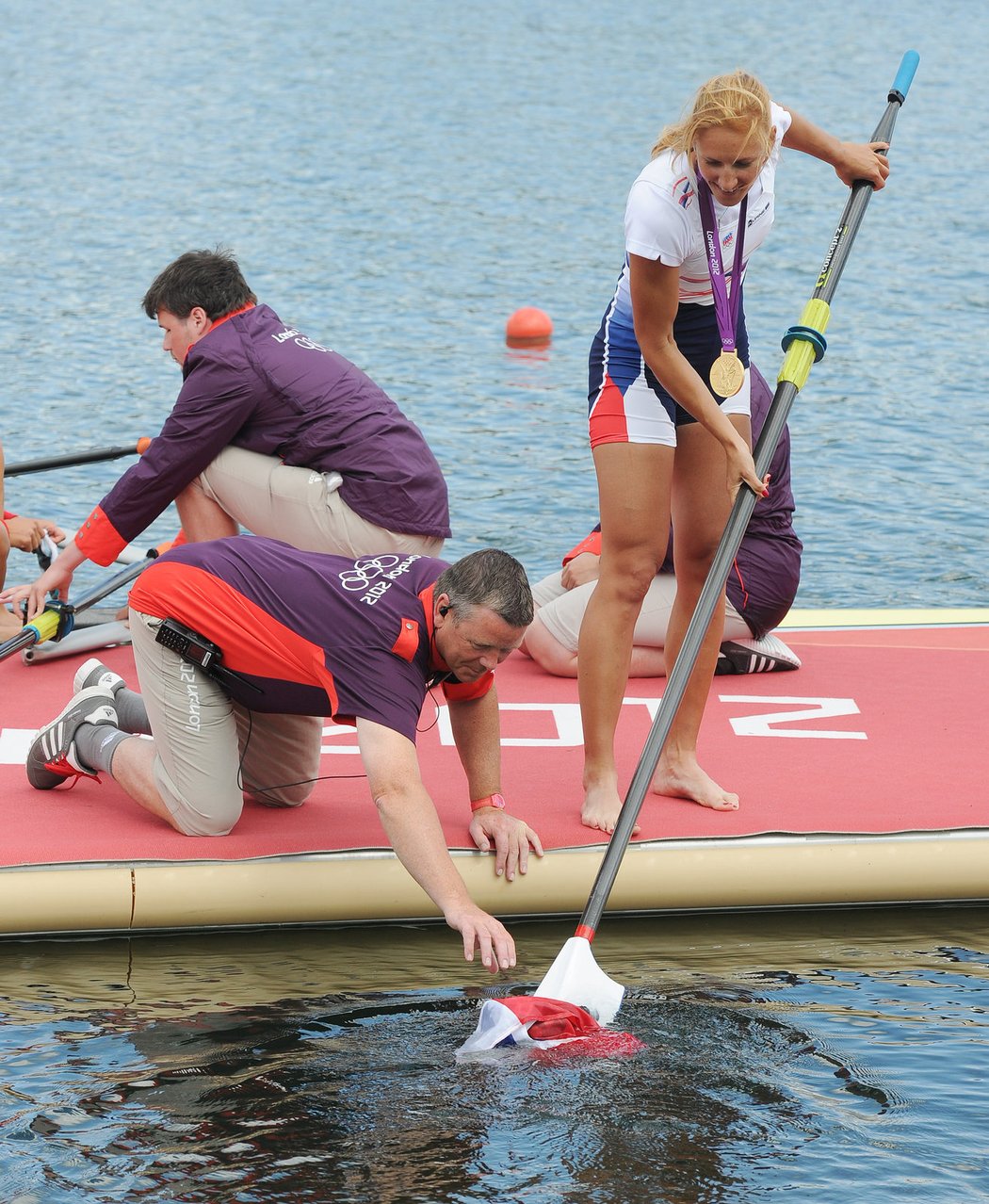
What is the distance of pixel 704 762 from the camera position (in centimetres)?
473

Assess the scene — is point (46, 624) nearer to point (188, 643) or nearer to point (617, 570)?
point (188, 643)

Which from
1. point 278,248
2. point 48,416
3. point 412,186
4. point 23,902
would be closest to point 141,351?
point 48,416

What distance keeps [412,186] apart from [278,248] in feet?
10.1

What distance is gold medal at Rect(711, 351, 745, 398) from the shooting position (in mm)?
4047

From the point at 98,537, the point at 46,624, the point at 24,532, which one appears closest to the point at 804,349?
the point at 98,537

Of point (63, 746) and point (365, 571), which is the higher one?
point (365, 571)

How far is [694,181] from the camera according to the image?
12.2 ft

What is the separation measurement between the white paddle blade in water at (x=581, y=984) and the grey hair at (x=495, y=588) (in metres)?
0.74

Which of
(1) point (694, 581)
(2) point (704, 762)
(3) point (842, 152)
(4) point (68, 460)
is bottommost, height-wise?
(2) point (704, 762)

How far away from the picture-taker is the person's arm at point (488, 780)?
3.95m

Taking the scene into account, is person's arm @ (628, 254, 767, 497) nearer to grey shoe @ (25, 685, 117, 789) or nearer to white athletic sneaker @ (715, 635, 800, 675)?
white athletic sneaker @ (715, 635, 800, 675)

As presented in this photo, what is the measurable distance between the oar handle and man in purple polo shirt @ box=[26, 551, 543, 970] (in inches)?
12.9

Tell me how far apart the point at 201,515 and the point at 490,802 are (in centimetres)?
158

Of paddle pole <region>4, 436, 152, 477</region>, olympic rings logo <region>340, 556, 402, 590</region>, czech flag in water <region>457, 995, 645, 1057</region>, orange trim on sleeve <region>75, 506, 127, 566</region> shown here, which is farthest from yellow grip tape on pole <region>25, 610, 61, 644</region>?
czech flag in water <region>457, 995, 645, 1057</region>
